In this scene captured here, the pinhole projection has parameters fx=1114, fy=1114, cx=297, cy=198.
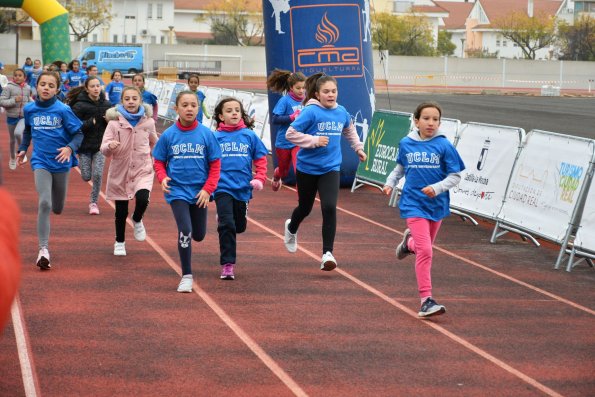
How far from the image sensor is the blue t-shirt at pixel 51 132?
998cm

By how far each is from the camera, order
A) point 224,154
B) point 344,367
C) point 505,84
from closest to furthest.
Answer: point 344,367, point 224,154, point 505,84

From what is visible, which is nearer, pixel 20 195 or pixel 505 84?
pixel 20 195

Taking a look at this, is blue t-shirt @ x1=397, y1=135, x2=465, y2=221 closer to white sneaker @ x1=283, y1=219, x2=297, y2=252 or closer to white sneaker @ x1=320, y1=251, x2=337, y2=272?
white sneaker @ x1=320, y1=251, x2=337, y2=272

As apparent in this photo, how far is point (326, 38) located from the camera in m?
16.9

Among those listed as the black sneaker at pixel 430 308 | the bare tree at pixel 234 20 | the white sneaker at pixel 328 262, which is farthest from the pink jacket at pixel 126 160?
the bare tree at pixel 234 20

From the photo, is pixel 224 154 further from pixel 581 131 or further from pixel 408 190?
pixel 581 131

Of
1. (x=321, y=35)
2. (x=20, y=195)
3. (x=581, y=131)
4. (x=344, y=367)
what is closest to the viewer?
(x=344, y=367)

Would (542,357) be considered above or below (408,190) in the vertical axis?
below

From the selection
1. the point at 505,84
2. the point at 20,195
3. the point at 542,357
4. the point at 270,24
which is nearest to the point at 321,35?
the point at 270,24

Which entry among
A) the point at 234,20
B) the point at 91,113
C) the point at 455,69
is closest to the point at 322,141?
the point at 91,113

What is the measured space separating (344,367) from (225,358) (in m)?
0.75

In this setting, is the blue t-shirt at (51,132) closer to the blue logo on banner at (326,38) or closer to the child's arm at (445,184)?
the child's arm at (445,184)

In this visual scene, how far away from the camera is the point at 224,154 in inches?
382

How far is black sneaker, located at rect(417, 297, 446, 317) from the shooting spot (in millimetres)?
8172
